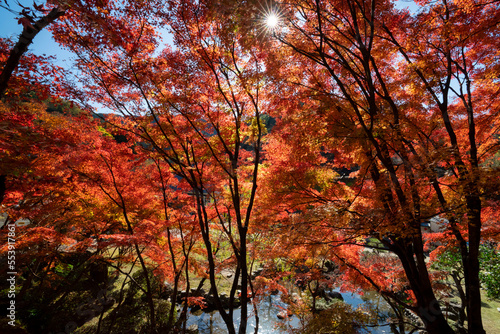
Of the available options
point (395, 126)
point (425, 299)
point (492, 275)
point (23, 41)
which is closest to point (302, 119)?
point (395, 126)

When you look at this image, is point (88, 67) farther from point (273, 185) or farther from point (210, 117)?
point (273, 185)

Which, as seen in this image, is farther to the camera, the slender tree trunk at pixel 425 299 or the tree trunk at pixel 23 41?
the slender tree trunk at pixel 425 299

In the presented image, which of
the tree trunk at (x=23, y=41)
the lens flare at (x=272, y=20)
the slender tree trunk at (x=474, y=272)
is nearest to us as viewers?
the tree trunk at (x=23, y=41)

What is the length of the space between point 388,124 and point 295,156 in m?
2.37

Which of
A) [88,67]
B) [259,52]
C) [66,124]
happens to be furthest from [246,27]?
[66,124]

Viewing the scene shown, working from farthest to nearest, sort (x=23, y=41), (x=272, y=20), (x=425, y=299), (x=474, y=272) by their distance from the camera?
(x=474, y=272)
(x=425, y=299)
(x=272, y=20)
(x=23, y=41)

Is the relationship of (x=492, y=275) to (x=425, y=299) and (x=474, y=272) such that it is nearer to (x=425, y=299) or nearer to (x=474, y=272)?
(x=474, y=272)

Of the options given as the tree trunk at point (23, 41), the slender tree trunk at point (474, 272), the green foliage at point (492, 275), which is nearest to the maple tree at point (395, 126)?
the slender tree trunk at point (474, 272)

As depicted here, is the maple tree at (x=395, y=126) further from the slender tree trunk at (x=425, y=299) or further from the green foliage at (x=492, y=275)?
the green foliage at (x=492, y=275)

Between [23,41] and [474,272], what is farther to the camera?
[474,272]

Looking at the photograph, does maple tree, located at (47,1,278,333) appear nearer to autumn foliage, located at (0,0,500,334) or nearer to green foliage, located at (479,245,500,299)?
autumn foliage, located at (0,0,500,334)

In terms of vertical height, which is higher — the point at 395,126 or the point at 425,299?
the point at 395,126

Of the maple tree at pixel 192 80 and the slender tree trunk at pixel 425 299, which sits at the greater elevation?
the maple tree at pixel 192 80

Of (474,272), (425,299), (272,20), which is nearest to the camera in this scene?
(272,20)
